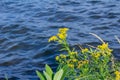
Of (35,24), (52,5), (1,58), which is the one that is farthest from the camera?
(52,5)

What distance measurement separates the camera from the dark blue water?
6.06 metres

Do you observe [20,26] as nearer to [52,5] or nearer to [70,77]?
[52,5]

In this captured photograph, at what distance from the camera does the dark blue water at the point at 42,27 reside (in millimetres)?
6059

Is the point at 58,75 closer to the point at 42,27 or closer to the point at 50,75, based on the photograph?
the point at 50,75

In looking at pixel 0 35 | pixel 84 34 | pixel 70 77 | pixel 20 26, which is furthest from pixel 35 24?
pixel 70 77

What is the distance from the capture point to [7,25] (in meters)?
7.98

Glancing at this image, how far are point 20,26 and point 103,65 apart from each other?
4651 mm

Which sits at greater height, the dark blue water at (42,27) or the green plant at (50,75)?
the dark blue water at (42,27)

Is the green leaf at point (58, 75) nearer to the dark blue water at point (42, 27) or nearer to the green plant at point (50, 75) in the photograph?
the green plant at point (50, 75)

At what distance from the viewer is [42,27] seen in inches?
→ 301

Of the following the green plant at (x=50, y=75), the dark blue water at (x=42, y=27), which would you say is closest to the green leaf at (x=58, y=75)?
the green plant at (x=50, y=75)

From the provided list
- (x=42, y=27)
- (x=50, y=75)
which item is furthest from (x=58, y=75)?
(x=42, y=27)

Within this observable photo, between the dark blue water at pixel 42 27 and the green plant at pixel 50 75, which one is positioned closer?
the green plant at pixel 50 75

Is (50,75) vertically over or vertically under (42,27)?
under
